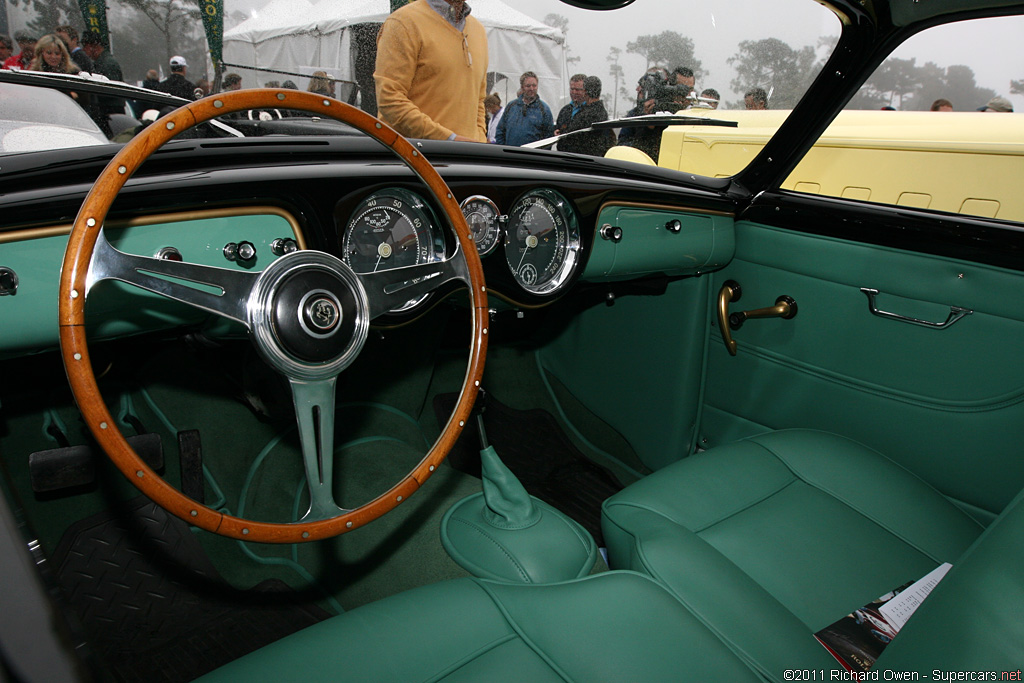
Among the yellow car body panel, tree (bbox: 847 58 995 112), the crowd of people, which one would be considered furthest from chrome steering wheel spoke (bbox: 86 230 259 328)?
tree (bbox: 847 58 995 112)

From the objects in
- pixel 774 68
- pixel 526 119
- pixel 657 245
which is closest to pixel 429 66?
pixel 526 119

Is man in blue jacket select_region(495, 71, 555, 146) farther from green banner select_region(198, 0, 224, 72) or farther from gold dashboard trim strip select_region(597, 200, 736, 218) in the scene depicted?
green banner select_region(198, 0, 224, 72)

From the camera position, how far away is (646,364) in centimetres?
241

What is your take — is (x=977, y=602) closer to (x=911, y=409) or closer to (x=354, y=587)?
(x=911, y=409)

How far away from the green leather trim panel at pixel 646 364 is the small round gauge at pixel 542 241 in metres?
0.64

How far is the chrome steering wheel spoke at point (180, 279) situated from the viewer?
927mm

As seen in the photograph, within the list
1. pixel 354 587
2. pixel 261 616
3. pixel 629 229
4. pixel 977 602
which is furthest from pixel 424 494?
pixel 977 602

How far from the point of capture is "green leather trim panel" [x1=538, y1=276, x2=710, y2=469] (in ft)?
7.56

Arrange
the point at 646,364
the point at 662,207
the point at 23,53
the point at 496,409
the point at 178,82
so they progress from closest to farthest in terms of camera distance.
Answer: the point at 23,53, the point at 178,82, the point at 662,207, the point at 646,364, the point at 496,409

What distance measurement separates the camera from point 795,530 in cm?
135

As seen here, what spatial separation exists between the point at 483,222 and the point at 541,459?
45.6 inches

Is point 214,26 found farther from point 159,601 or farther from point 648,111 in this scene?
point 159,601

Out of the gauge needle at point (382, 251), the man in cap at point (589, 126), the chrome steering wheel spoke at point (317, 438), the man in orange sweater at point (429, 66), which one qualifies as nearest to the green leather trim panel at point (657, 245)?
the man in cap at point (589, 126)

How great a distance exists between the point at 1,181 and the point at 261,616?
1.23 meters
